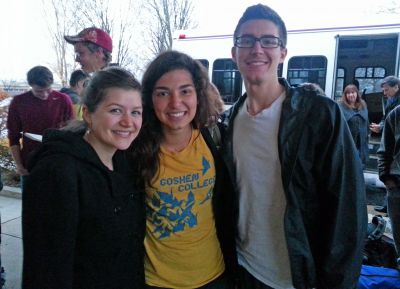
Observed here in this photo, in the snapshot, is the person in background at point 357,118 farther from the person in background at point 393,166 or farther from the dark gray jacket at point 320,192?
the dark gray jacket at point 320,192

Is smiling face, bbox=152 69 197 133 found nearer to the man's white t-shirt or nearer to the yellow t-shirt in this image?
the yellow t-shirt

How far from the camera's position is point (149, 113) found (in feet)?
6.02

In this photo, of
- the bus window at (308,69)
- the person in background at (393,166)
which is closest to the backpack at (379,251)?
the person in background at (393,166)

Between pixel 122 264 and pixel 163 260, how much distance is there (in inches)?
10.7

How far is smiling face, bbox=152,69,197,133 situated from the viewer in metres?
1.70

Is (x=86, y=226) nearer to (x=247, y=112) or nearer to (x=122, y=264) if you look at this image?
(x=122, y=264)

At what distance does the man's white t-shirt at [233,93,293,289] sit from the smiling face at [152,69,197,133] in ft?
1.03

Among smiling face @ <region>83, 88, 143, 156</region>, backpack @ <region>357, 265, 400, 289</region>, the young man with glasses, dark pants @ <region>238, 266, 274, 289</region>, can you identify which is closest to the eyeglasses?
the young man with glasses

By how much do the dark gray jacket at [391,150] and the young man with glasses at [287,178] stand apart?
186 centimetres

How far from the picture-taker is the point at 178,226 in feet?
5.51

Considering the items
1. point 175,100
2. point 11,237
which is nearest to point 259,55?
point 175,100

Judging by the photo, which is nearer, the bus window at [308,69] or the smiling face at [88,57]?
the smiling face at [88,57]

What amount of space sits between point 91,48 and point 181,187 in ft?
5.26

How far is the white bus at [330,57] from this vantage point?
6535 millimetres
